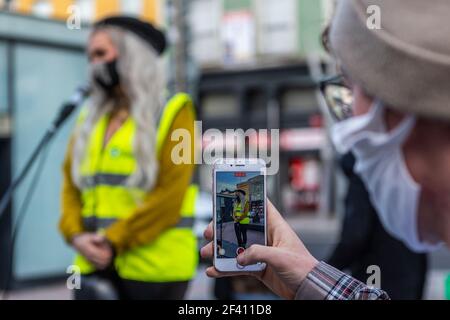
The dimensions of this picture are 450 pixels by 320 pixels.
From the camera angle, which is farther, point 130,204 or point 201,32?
point 201,32

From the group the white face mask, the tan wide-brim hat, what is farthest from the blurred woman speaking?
the tan wide-brim hat

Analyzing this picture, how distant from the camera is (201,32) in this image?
2283 centimetres

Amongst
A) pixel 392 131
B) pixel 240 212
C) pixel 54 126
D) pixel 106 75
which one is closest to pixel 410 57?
pixel 392 131

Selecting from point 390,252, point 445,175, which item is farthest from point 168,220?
point 445,175

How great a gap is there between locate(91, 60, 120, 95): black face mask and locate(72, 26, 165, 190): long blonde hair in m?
0.02

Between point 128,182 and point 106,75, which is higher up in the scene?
point 106,75

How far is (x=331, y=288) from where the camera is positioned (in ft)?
3.32

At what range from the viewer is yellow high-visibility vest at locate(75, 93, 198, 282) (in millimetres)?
2285

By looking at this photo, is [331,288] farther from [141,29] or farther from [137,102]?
[141,29]

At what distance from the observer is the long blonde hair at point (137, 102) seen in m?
2.27

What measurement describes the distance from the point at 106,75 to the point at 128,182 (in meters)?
0.39

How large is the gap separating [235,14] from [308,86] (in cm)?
329

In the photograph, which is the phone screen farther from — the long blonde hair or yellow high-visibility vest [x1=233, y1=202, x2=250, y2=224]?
the long blonde hair
